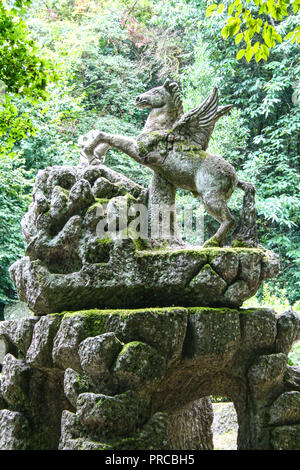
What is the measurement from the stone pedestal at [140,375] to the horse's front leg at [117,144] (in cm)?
164

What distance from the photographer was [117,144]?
4.79 metres

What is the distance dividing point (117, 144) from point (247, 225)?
56.3 inches

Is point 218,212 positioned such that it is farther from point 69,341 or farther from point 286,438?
point 286,438

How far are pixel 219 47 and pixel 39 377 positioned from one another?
10676 millimetres

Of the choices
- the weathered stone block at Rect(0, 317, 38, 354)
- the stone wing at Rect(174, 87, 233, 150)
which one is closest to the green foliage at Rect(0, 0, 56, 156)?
the stone wing at Rect(174, 87, 233, 150)

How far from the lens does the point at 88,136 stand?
5000 mm

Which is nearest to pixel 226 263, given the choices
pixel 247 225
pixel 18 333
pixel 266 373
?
pixel 247 225

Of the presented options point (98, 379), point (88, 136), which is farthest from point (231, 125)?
point (98, 379)

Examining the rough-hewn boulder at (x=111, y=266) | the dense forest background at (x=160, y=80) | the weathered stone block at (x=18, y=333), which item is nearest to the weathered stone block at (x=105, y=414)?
the rough-hewn boulder at (x=111, y=266)

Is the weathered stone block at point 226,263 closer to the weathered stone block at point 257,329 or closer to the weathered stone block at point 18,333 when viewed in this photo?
the weathered stone block at point 257,329

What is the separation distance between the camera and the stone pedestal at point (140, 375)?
332cm

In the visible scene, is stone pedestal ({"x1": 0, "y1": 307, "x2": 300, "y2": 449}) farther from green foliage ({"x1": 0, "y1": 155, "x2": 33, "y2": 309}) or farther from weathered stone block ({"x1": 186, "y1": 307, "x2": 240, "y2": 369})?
green foliage ({"x1": 0, "y1": 155, "x2": 33, "y2": 309})

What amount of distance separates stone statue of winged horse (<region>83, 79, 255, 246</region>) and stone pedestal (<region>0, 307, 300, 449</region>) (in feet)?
2.86
